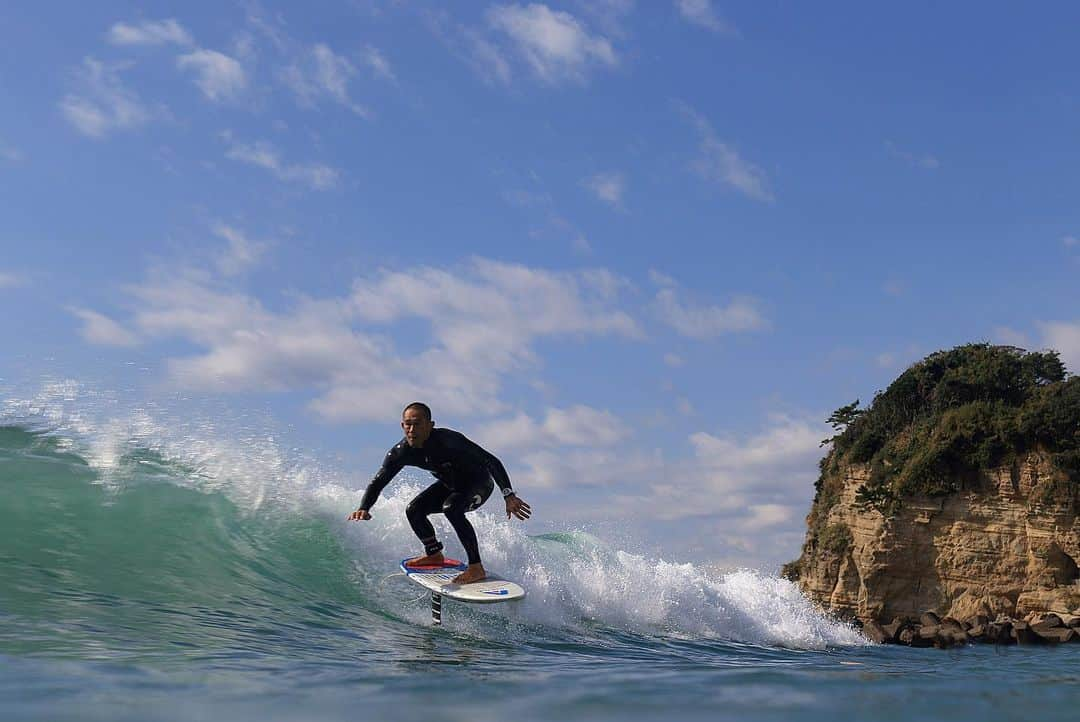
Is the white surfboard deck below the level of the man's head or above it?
below

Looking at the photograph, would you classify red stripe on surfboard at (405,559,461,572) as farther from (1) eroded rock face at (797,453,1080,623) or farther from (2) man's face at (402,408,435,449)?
(1) eroded rock face at (797,453,1080,623)

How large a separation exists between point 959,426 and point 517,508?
2147cm

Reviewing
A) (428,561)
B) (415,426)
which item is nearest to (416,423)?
(415,426)

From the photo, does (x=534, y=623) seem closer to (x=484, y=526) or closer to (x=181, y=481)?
(x=484, y=526)

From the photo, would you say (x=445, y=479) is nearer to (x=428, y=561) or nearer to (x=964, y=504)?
(x=428, y=561)

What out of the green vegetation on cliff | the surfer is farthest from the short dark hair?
the green vegetation on cliff

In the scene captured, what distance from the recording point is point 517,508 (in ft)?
27.1

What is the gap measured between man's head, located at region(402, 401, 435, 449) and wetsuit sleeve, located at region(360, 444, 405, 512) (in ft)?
0.80

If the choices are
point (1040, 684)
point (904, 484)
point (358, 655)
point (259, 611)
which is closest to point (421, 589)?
point (259, 611)

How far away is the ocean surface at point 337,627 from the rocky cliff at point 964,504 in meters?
12.3

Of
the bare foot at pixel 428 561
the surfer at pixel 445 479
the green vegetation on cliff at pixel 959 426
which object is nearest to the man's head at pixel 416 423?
the surfer at pixel 445 479

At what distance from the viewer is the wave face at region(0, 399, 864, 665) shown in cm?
647

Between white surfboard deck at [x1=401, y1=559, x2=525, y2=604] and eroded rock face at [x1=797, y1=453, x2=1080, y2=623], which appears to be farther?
eroded rock face at [x1=797, y1=453, x2=1080, y2=623]

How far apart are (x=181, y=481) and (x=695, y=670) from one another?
8.24 metres
